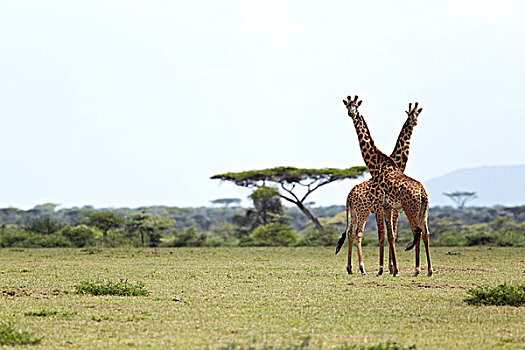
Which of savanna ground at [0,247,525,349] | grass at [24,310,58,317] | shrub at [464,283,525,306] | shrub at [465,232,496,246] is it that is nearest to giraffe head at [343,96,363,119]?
savanna ground at [0,247,525,349]

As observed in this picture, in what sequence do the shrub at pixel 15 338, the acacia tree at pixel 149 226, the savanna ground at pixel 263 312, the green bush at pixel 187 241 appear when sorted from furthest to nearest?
the acacia tree at pixel 149 226 < the green bush at pixel 187 241 < the savanna ground at pixel 263 312 < the shrub at pixel 15 338

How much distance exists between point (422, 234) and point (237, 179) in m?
25.2

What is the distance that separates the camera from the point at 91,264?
1739 centimetres

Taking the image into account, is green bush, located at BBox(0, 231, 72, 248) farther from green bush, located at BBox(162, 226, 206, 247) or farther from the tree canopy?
the tree canopy

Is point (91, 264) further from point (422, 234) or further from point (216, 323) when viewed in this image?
point (216, 323)

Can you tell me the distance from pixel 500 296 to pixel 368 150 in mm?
5525

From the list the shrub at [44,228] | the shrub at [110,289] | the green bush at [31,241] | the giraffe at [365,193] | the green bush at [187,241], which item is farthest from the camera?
the shrub at [44,228]

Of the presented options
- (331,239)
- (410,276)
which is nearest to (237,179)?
(331,239)

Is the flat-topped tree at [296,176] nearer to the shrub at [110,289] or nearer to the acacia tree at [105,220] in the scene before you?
the acacia tree at [105,220]

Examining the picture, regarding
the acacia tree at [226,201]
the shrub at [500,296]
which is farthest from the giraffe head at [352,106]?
the acacia tree at [226,201]

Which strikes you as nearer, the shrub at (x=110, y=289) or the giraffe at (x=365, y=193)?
the shrub at (x=110, y=289)

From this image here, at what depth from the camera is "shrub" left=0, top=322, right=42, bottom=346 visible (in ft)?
21.6

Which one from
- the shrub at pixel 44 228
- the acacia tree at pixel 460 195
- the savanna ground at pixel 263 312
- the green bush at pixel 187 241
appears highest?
the acacia tree at pixel 460 195

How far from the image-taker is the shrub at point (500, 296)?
9.11 meters
